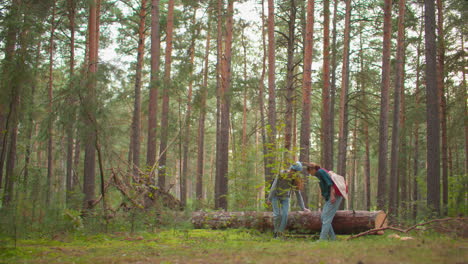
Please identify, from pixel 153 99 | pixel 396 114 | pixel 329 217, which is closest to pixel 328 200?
pixel 329 217

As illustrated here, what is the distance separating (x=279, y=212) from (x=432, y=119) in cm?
577

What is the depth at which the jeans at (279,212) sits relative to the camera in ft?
27.9

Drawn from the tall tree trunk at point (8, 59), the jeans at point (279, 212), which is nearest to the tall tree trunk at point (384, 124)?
the jeans at point (279, 212)

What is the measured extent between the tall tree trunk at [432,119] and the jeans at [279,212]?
4824mm

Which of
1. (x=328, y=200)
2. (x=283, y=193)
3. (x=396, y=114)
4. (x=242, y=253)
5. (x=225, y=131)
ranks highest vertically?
(x=396, y=114)

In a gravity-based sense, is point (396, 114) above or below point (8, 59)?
below

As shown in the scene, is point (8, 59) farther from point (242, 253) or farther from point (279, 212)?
point (242, 253)

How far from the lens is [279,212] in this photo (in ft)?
28.3

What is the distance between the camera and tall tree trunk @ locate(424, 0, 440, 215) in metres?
10.5

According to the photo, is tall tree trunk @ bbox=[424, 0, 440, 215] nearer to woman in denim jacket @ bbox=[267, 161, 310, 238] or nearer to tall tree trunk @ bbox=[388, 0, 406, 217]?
tall tree trunk @ bbox=[388, 0, 406, 217]

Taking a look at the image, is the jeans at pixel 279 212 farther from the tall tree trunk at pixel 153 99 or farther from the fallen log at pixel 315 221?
the tall tree trunk at pixel 153 99

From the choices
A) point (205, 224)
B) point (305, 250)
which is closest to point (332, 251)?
point (305, 250)

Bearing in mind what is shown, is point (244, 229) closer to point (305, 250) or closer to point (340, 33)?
point (305, 250)

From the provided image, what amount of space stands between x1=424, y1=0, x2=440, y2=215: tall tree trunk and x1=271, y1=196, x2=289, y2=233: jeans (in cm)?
482
